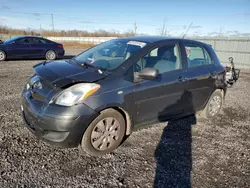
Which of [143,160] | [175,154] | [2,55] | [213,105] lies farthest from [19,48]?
[175,154]

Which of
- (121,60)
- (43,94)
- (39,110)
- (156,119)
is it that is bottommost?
(156,119)

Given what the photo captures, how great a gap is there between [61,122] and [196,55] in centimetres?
302

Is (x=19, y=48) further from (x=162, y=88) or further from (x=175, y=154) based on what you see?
(x=175, y=154)

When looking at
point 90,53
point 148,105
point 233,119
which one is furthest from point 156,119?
point 233,119

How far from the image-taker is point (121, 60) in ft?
10.4

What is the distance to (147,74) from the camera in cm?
296

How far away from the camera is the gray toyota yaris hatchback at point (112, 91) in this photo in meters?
2.59

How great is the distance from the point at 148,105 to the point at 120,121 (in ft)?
1.81

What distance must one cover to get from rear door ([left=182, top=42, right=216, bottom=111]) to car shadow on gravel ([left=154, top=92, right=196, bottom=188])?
0.76ft

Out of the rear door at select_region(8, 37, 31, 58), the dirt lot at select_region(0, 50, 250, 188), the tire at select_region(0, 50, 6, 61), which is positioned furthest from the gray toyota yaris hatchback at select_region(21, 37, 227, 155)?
the tire at select_region(0, 50, 6, 61)

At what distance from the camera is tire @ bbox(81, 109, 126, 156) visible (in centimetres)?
275

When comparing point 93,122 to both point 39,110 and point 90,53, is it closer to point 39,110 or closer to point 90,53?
point 39,110

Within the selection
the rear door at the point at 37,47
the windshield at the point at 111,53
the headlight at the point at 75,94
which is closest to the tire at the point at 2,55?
the rear door at the point at 37,47

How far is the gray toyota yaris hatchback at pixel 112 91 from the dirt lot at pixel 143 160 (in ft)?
1.02
